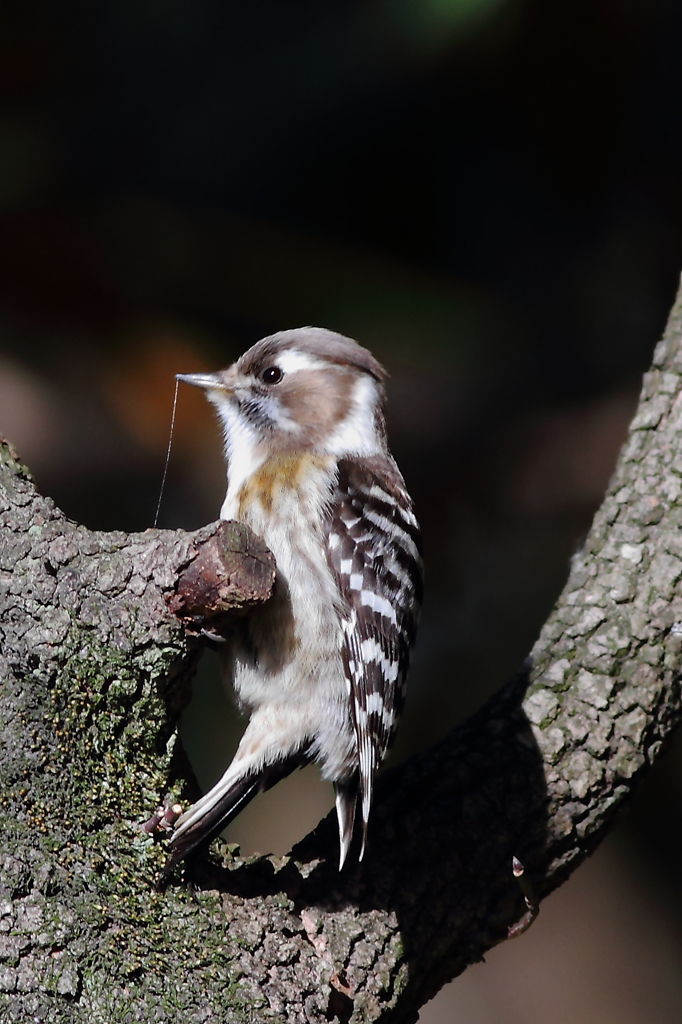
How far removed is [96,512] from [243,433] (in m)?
2.43

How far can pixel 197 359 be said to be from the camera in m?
4.79

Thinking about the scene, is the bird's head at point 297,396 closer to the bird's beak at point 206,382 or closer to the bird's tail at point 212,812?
the bird's beak at point 206,382

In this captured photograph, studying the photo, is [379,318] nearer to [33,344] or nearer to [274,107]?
[274,107]

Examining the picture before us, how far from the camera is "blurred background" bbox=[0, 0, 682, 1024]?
456 centimetres

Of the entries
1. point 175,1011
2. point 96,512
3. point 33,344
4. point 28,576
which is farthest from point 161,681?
point 33,344

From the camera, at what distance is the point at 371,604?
2238 mm

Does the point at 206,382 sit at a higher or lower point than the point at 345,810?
higher

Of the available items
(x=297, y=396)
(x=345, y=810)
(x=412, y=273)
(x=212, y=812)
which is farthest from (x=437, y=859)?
(x=412, y=273)

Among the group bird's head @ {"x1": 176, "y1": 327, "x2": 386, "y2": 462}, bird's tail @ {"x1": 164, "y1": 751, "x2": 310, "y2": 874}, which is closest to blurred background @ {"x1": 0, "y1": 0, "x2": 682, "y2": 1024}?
bird's head @ {"x1": 176, "y1": 327, "x2": 386, "y2": 462}

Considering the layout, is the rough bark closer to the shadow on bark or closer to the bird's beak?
the shadow on bark

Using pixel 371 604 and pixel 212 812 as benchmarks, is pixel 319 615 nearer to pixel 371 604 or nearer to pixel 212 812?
pixel 371 604

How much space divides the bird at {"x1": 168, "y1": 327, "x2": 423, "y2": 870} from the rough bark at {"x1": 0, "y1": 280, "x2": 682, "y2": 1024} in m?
0.16

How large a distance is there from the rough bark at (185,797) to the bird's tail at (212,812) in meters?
0.05

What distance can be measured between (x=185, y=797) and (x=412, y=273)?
3.60m
